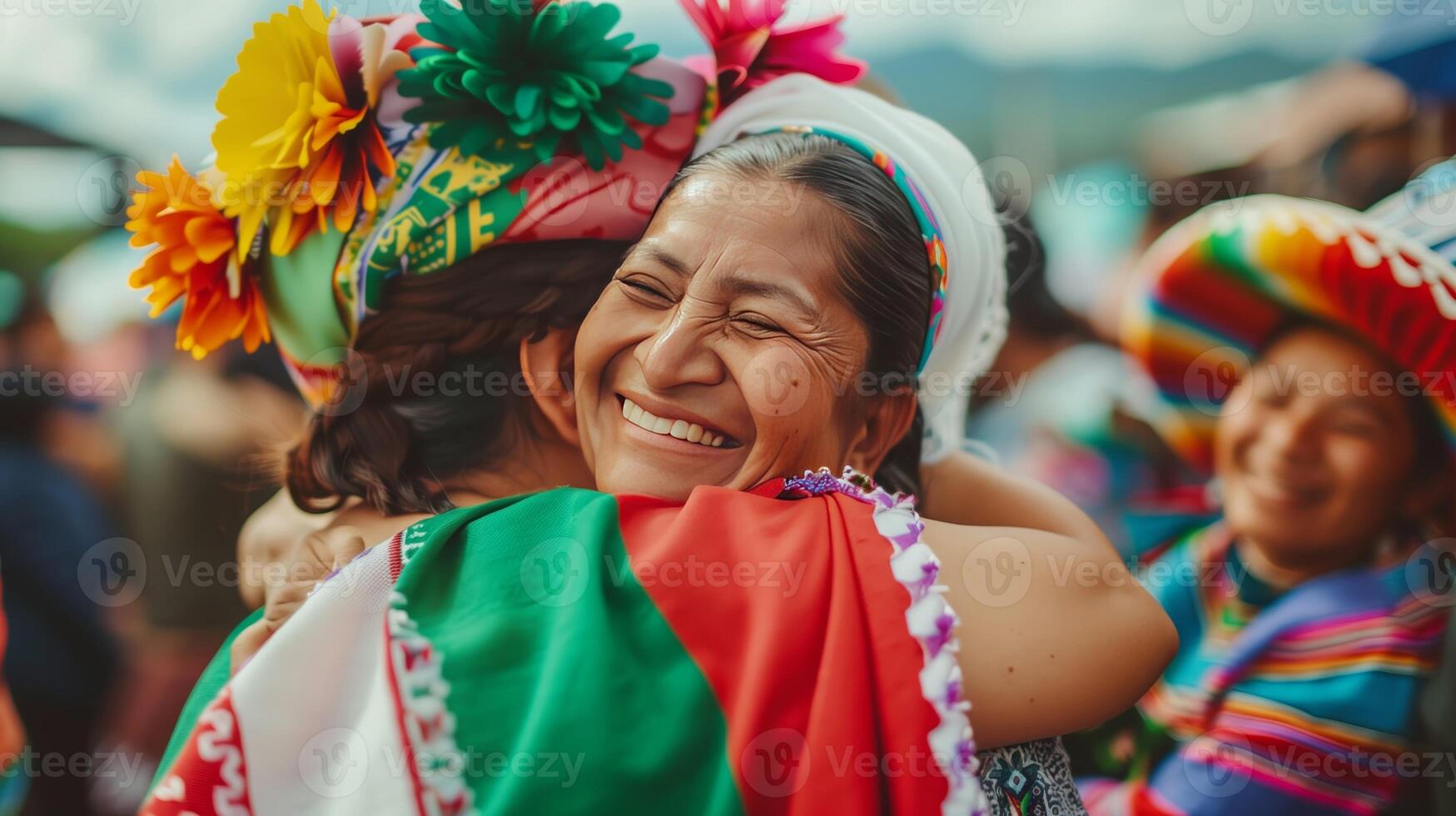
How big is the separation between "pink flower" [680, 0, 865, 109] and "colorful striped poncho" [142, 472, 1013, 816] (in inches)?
30.1

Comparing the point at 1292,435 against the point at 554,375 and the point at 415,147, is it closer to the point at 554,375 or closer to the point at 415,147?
the point at 554,375

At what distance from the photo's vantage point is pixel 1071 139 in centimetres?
193

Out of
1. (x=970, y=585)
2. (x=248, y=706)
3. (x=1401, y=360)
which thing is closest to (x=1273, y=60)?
(x=1401, y=360)

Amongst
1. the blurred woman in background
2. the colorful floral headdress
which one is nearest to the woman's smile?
the colorful floral headdress

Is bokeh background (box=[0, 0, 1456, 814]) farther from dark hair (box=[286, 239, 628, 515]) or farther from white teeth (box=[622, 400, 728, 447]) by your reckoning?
white teeth (box=[622, 400, 728, 447])

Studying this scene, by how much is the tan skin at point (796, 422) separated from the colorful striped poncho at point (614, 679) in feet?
0.39

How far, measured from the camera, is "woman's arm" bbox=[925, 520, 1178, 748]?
117cm

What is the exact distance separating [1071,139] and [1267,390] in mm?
578

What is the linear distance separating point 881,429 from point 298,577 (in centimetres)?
94

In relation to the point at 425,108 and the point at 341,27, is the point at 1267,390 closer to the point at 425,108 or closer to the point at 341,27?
the point at 425,108

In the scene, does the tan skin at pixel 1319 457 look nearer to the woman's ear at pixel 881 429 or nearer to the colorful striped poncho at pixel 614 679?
the woman's ear at pixel 881 429

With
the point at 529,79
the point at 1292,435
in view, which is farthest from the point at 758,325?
the point at 1292,435

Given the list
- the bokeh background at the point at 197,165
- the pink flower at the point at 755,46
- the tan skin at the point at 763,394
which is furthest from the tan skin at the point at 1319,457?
the pink flower at the point at 755,46

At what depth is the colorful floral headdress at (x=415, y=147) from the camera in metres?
1.52
